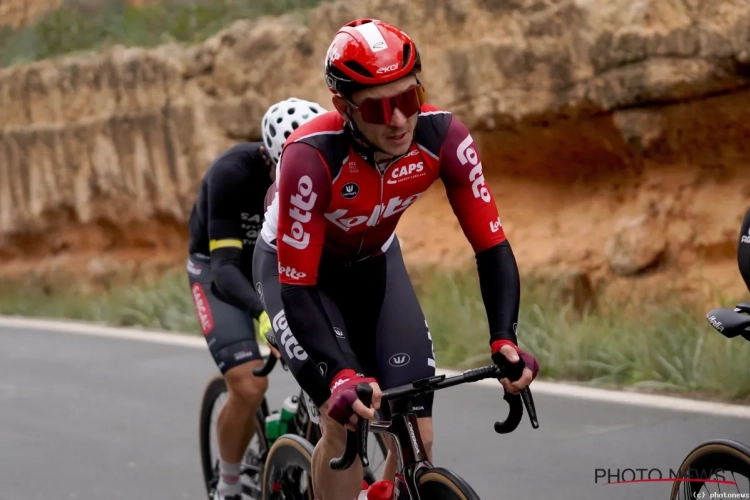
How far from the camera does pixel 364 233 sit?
4.43 metres

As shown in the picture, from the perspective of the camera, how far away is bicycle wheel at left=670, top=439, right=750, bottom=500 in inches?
154

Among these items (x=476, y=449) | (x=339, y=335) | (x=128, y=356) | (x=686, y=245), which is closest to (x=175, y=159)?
(x=128, y=356)

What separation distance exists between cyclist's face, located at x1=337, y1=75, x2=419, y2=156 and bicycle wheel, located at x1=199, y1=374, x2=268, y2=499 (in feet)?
7.53

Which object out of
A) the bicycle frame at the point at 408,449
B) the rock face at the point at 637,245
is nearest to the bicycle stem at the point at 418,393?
the bicycle frame at the point at 408,449

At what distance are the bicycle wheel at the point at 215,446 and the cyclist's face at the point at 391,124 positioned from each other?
230 cm

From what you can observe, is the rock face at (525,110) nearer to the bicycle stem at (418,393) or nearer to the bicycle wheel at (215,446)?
the bicycle wheel at (215,446)

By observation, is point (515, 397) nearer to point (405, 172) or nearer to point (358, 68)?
point (405, 172)

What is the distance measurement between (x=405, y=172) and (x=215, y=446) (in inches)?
121

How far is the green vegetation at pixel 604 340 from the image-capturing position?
8.06m

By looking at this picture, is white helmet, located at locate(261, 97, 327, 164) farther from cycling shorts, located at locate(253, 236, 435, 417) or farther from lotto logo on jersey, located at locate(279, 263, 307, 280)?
lotto logo on jersey, located at locate(279, 263, 307, 280)

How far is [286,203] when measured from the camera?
408cm

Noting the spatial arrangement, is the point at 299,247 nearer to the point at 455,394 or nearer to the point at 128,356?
the point at 455,394

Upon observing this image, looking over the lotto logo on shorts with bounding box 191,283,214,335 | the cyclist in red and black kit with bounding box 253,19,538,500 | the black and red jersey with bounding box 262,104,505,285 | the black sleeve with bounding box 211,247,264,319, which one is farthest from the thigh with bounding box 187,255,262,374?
the black and red jersey with bounding box 262,104,505,285

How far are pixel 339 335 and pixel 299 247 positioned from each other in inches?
16.7
